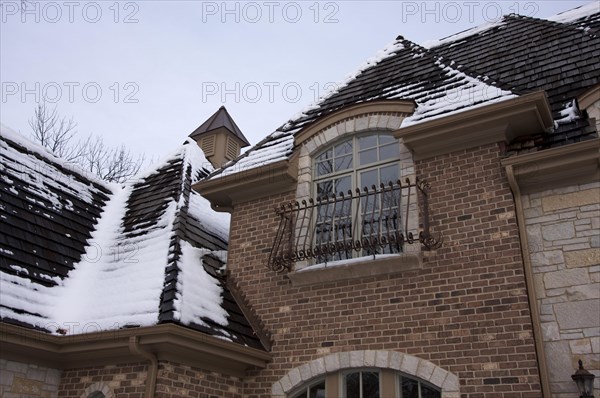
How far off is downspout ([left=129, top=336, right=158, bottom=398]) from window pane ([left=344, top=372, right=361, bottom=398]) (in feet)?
7.25

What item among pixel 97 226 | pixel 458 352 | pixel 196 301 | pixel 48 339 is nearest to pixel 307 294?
Answer: pixel 196 301

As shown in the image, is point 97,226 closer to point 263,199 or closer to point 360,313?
point 263,199

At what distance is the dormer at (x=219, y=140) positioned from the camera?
1458 centimetres

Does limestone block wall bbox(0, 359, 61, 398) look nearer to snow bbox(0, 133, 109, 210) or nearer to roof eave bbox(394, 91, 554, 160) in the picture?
snow bbox(0, 133, 109, 210)

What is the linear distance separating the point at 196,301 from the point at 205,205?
333cm

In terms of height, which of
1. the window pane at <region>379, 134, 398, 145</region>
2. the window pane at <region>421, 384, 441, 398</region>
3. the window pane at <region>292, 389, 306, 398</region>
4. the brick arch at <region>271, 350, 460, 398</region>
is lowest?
the window pane at <region>421, 384, 441, 398</region>

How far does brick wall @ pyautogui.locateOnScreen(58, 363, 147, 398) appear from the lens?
644 centimetres

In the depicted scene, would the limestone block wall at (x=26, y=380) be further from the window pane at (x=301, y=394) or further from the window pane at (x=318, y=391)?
the window pane at (x=318, y=391)

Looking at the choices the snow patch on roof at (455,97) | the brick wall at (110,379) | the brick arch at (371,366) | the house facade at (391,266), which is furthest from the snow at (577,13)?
the brick wall at (110,379)

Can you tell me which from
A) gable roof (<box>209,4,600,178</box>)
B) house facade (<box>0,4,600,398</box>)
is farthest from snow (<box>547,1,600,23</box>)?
house facade (<box>0,4,600,398</box>)

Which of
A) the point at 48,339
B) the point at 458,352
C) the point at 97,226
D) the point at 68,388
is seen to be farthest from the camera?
the point at 97,226

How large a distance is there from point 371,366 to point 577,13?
7.12 meters

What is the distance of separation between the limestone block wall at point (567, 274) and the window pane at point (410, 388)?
1403 mm

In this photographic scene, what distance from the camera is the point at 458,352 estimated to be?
20.0 ft
